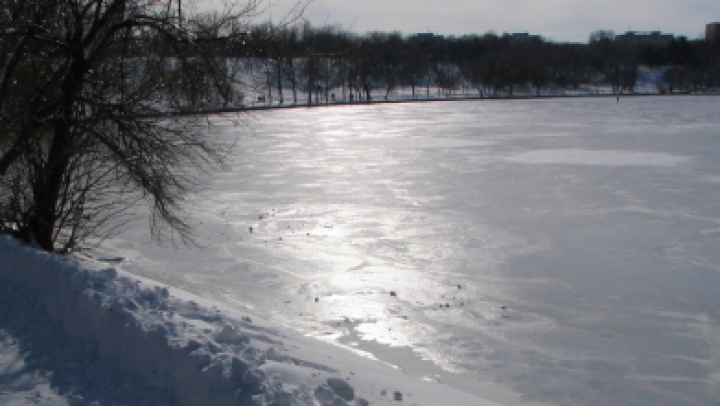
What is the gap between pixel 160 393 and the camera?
4074 mm

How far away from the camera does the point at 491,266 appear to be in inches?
344

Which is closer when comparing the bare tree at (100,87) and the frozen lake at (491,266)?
the frozen lake at (491,266)

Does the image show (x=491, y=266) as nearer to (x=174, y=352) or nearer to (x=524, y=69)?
(x=174, y=352)

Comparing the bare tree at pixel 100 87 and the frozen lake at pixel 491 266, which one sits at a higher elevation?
the bare tree at pixel 100 87

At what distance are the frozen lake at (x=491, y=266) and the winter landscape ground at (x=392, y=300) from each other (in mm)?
32

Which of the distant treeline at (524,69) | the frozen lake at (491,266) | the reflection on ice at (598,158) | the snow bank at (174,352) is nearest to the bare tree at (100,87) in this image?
the frozen lake at (491,266)

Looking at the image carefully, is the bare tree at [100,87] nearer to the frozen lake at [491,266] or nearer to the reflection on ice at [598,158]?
the frozen lake at [491,266]

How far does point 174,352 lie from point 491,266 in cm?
527

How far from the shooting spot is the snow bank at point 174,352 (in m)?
3.94

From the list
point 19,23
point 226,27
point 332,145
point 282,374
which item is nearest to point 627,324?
point 282,374

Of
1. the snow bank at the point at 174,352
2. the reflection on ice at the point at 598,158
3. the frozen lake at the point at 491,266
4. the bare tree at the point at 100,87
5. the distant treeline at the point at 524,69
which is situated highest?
the distant treeline at the point at 524,69

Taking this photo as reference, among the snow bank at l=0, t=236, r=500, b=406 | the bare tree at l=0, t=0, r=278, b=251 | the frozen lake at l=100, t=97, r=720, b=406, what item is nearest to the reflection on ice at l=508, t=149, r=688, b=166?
the frozen lake at l=100, t=97, r=720, b=406

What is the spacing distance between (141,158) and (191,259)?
8.03 feet

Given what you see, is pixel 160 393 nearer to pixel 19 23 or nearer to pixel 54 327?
pixel 54 327
